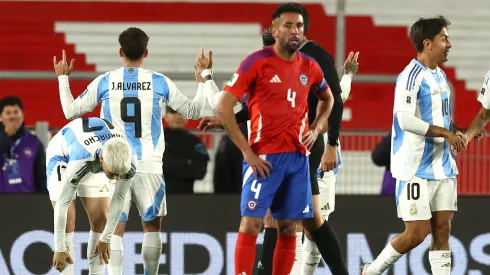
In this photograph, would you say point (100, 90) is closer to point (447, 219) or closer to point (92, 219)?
point (92, 219)

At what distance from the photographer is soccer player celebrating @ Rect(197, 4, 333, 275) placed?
6250 millimetres

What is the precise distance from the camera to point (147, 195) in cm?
765

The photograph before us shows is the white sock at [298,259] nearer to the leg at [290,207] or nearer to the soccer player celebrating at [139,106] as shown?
the leg at [290,207]

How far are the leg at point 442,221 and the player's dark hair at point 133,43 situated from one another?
234 cm

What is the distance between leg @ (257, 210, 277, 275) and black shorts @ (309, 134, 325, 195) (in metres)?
0.35

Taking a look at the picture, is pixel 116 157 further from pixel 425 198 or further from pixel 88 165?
pixel 425 198

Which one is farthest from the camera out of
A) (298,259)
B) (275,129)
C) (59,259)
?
(298,259)

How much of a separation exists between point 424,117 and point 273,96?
1460 millimetres

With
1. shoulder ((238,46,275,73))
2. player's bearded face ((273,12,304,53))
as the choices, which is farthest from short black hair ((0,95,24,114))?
player's bearded face ((273,12,304,53))

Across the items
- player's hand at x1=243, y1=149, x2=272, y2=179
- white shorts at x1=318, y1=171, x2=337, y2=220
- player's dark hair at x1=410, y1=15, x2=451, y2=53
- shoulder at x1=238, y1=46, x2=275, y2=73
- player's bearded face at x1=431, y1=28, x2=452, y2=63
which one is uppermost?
player's dark hair at x1=410, y1=15, x2=451, y2=53

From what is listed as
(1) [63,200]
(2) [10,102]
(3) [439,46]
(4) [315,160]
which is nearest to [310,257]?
(4) [315,160]

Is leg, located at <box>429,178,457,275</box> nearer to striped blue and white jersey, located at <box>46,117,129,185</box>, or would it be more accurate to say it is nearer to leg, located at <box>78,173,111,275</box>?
striped blue and white jersey, located at <box>46,117,129,185</box>

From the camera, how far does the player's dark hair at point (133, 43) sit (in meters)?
7.58

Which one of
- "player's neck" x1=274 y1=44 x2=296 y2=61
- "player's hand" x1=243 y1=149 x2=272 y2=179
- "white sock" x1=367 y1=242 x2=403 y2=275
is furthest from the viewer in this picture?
"white sock" x1=367 y1=242 x2=403 y2=275
